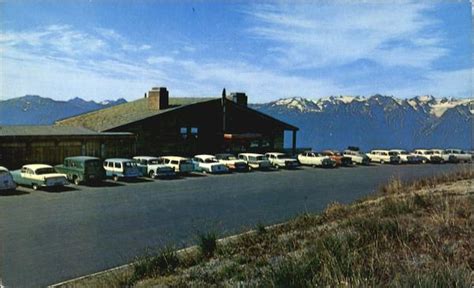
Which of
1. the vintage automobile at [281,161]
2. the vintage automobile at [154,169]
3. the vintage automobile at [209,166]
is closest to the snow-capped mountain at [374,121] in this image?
the vintage automobile at [281,161]

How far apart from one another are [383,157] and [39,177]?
32.5m

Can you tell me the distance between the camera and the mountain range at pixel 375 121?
131 meters

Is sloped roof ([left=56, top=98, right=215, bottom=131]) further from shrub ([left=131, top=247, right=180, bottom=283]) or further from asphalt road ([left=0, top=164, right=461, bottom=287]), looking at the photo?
shrub ([left=131, top=247, right=180, bottom=283])

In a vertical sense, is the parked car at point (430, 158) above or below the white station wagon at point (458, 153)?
below

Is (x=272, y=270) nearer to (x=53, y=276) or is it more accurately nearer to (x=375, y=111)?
(x=53, y=276)

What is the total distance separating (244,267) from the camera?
10.1 metres

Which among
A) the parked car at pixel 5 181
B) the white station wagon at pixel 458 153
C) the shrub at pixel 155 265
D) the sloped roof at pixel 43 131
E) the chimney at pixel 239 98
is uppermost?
the chimney at pixel 239 98

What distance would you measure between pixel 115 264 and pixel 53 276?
1.53 meters

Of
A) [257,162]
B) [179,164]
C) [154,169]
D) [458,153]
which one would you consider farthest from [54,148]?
[458,153]

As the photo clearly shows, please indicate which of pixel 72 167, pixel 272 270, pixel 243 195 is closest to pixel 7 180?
pixel 72 167

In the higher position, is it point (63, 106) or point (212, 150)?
point (63, 106)

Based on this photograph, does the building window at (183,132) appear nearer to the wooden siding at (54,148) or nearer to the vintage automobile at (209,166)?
the wooden siding at (54,148)

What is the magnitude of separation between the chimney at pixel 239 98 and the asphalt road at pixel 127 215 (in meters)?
18.6

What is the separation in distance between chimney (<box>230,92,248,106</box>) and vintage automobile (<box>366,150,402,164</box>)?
509 inches
